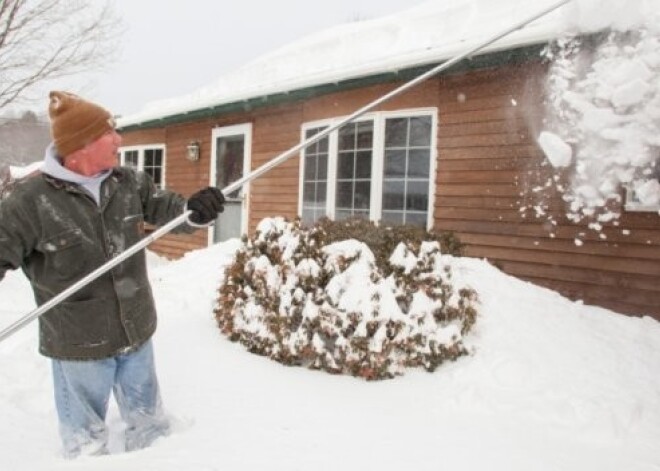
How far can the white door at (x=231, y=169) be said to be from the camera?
952cm

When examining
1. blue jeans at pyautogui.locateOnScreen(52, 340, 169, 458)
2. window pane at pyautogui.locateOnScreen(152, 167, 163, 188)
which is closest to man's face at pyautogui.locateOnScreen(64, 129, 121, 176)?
blue jeans at pyautogui.locateOnScreen(52, 340, 169, 458)

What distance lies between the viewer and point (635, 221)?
4.83 metres

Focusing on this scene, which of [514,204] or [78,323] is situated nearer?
[78,323]

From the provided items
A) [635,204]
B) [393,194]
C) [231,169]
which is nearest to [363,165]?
[393,194]

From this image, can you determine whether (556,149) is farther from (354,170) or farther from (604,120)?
(354,170)

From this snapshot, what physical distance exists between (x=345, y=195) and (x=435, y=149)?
5.25 feet

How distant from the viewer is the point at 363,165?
7309 millimetres

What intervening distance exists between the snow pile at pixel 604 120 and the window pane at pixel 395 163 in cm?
192

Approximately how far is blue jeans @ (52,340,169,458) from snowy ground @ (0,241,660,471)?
0.11m

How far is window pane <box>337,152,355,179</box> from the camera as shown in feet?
24.6

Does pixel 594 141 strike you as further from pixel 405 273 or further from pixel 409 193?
pixel 409 193

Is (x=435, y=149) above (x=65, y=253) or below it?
above

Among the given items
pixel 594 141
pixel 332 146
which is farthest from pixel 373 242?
pixel 332 146

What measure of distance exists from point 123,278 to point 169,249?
965cm
